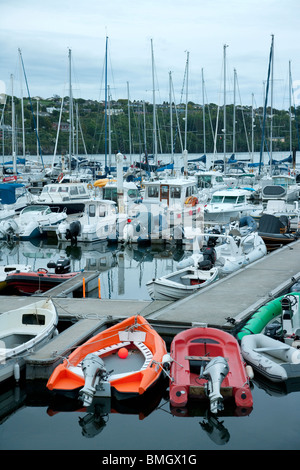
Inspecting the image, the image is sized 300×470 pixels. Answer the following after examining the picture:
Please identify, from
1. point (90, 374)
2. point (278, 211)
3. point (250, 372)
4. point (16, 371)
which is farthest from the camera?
point (278, 211)

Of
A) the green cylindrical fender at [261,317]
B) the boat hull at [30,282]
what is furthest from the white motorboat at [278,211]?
the green cylindrical fender at [261,317]

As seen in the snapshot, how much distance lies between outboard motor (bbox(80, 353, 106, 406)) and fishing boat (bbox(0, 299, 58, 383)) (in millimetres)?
1407

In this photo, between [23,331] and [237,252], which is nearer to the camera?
[23,331]

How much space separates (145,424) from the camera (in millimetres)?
8383

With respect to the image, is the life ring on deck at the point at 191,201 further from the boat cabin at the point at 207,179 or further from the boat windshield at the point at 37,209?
the boat cabin at the point at 207,179

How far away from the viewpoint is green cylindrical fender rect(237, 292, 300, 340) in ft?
35.3

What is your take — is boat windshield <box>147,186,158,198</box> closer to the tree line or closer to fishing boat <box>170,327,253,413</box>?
fishing boat <box>170,327,253,413</box>

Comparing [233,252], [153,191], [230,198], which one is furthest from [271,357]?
[230,198]

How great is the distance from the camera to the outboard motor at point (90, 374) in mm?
8297

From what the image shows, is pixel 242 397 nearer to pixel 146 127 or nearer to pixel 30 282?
pixel 30 282

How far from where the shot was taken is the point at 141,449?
25.1ft

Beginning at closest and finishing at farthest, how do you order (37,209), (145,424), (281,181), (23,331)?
1. (145,424)
2. (23,331)
3. (37,209)
4. (281,181)

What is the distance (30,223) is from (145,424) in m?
18.0
